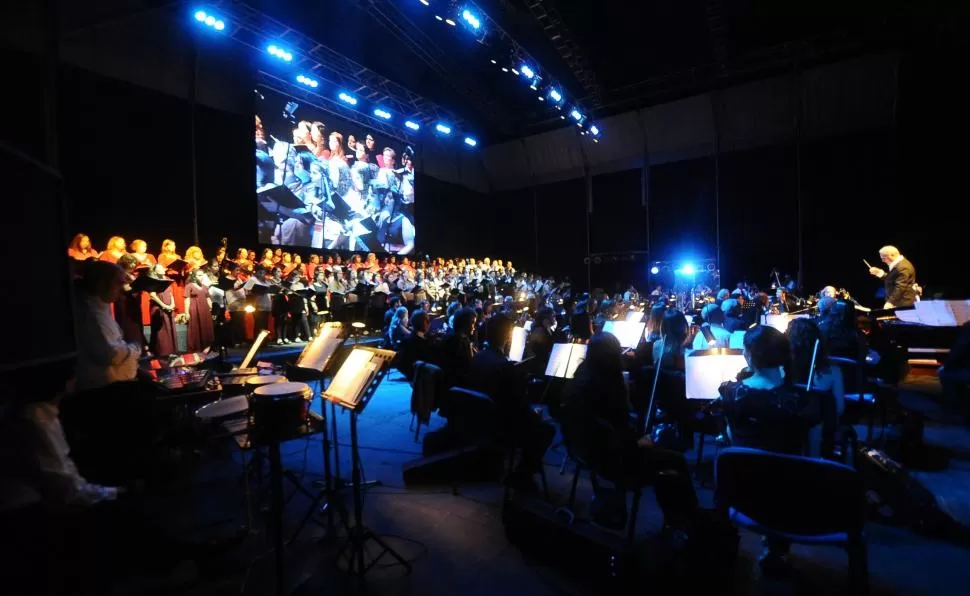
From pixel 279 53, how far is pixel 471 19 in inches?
191

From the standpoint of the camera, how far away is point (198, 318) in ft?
29.7

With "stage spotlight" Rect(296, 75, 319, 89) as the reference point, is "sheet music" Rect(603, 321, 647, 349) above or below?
below

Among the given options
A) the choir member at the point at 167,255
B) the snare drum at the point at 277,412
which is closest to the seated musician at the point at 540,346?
the snare drum at the point at 277,412

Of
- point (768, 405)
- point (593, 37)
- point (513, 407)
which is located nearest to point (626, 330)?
point (513, 407)

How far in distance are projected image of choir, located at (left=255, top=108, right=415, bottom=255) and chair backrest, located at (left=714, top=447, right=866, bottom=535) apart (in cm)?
1241

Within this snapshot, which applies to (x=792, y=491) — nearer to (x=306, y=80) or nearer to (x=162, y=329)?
(x=162, y=329)

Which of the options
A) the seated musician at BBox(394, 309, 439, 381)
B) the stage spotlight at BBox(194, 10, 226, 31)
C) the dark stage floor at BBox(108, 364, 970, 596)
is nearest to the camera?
the dark stage floor at BBox(108, 364, 970, 596)

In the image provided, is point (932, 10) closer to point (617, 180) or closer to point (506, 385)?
point (617, 180)

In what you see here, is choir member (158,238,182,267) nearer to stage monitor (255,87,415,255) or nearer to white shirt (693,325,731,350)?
stage monitor (255,87,415,255)

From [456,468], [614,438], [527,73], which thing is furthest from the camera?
[527,73]

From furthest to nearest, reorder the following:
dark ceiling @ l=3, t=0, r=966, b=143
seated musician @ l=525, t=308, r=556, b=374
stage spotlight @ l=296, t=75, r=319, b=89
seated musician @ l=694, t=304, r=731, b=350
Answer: stage spotlight @ l=296, t=75, r=319, b=89 → dark ceiling @ l=3, t=0, r=966, b=143 → seated musician @ l=525, t=308, r=556, b=374 → seated musician @ l=694, t=304, r=731, b=350

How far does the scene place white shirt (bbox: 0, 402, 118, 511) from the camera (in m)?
2.94

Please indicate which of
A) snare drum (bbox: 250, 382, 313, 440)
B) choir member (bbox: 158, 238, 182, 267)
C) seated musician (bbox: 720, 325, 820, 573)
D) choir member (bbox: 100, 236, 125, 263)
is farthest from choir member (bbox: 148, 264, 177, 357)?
seated musician (bbox: 720, 325, 820, 573)

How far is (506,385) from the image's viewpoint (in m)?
3.51
